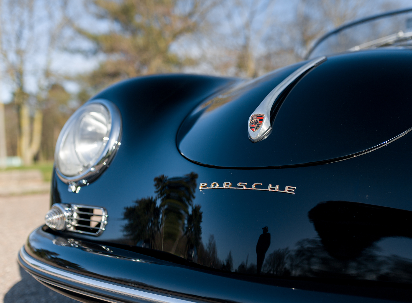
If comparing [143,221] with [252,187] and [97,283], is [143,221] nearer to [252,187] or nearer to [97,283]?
[97,283]

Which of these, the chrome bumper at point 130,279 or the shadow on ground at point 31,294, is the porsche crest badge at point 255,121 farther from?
the shadow on ground at point 31,294

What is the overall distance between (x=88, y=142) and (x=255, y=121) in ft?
2.04

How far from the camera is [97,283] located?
0.87 metres

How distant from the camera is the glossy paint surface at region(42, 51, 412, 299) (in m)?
0.67

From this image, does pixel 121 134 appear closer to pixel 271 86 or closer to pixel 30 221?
pixel 271 86

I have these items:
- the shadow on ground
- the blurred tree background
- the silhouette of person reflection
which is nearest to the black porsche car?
the silhouette of person reflection

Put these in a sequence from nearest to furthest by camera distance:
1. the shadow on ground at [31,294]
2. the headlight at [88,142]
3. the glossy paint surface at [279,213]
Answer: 1. the glossy paint surface at [279,213]
2. the headlight at [88,142]
3. the shadow on ground at [31,294]

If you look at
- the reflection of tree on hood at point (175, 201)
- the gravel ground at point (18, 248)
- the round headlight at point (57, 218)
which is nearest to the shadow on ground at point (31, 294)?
the gravel ground at point (18, 248)

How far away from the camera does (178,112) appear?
4.06 feet

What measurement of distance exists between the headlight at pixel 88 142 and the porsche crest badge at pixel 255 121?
0.48 metres

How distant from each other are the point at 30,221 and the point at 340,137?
3.74 m

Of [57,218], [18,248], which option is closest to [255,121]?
[57,218]

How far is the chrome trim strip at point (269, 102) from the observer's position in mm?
865

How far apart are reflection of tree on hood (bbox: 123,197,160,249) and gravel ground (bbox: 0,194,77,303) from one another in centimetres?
97
